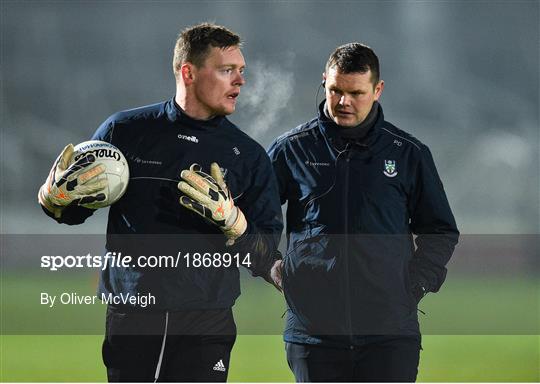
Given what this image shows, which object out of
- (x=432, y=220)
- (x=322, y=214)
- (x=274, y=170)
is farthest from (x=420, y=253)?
(x=274, y=170)

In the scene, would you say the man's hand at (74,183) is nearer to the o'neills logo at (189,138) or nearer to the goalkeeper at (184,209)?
the goalkeeper at (184,209)

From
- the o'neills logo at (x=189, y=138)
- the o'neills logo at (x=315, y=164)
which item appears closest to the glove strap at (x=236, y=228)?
the o'neills logo at (x=189, y=138)

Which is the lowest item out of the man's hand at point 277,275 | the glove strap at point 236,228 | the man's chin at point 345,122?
the man's hand at point 277,275

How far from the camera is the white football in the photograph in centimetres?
355

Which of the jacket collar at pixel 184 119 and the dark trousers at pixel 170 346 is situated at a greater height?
the jacket collar at pixel 184 119

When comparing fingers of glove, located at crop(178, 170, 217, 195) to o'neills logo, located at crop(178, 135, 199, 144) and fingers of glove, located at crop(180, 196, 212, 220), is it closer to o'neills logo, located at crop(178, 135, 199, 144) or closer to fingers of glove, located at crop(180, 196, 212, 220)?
fingers of glove, located at crop(180, 196, 212, 220)

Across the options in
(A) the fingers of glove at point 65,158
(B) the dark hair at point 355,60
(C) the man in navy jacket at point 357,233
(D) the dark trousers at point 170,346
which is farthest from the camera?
(B) the dark hair at point 355,60

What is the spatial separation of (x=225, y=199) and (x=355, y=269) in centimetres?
68

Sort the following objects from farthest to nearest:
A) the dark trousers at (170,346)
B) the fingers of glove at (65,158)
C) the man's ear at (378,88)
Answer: the man's ear at (378,88), the fingers of glove at (65,158), the dark trousers at (170,346)

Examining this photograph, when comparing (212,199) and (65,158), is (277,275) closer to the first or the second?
(212,199)

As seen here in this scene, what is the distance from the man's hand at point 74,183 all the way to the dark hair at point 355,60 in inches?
46.0

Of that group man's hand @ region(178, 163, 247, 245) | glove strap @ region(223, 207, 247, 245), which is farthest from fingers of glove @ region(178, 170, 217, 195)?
glove strap @ region(223, 207, 247, 245)

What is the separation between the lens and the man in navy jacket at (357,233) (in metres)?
3.72

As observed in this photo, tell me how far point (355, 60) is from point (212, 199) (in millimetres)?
955
